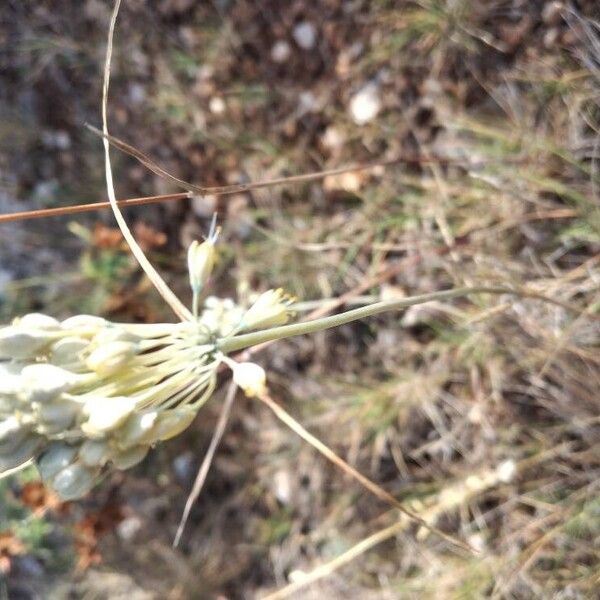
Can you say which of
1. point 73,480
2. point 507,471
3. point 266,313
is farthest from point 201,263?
point 507,471

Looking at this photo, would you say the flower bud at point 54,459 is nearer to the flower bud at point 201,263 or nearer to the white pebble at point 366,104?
the flower bud at point 201,263

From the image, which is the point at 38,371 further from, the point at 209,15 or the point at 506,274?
the point at 209,15

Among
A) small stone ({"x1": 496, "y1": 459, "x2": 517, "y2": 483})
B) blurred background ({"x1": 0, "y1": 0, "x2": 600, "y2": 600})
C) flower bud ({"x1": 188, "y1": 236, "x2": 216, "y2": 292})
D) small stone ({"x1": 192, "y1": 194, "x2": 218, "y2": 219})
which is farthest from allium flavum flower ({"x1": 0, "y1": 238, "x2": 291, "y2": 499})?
small stone ({"x1": 192, "y1": 194, "x2": 218, "y2": 219})

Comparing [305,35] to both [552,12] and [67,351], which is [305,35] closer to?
[552,12]

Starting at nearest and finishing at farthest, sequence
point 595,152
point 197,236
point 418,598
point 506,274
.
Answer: point 595,152 → point 506,274 → point 418,598 → point 197,236

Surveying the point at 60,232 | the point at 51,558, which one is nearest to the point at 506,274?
the point at 60,232

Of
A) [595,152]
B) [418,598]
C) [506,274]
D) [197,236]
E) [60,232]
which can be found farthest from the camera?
[60,232]

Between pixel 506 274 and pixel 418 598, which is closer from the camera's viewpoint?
pixel 506 274

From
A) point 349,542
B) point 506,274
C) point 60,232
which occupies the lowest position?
point 349,542

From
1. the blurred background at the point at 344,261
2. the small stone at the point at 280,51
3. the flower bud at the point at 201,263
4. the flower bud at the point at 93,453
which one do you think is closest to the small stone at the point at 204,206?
the blurred background at the point at 344,261

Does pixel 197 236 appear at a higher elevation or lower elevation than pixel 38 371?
lower
